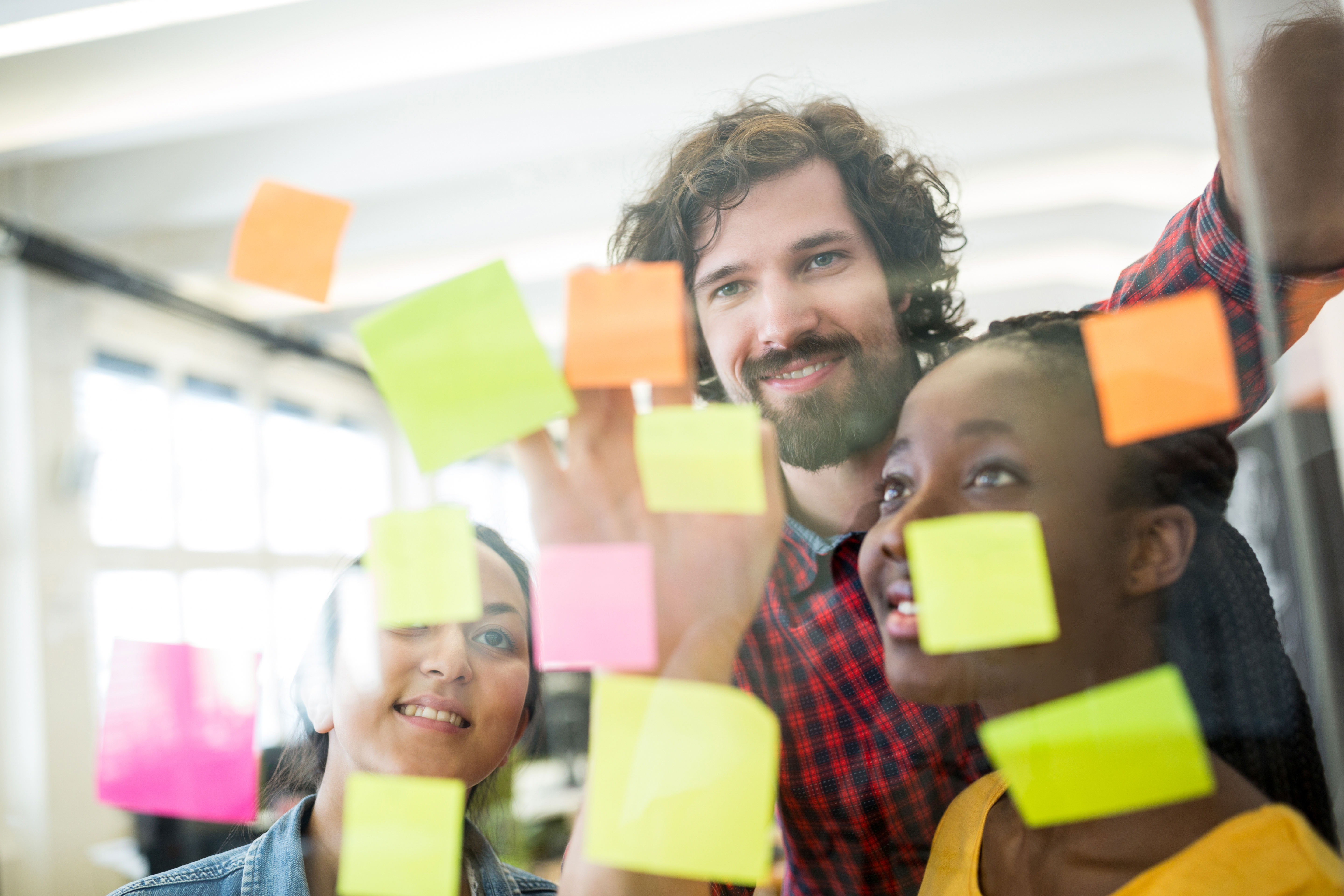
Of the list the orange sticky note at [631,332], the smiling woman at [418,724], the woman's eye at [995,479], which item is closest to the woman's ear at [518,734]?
the smiling woman at [418,724]

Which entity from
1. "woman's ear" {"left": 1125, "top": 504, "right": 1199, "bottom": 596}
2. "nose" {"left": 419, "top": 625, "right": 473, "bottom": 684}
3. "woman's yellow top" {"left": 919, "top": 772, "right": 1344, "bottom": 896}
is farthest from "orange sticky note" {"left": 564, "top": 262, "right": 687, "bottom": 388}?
"woman's yellow top" {"left": 919, "top": 772, "right": 1344, "bottom": 896}

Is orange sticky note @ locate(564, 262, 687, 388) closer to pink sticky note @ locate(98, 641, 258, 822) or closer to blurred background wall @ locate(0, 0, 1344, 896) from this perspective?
blurred background wall @ locate(0, 0, 1344, 896)

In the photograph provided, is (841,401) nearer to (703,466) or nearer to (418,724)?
(703,466)

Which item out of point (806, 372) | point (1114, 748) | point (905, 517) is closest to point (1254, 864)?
point (1114, 748)

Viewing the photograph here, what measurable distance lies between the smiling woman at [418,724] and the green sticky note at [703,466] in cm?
14

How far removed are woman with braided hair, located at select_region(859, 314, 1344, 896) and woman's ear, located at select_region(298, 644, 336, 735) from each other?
1.58ft

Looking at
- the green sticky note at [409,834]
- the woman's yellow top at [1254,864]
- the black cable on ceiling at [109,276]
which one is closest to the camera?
the woman's yellow top at [1254,864]

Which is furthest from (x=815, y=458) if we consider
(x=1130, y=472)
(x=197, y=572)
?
(x=197, y=572)

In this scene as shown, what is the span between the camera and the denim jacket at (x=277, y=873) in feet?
2.23

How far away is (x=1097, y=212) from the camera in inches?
25.7

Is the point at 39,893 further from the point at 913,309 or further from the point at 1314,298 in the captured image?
the point at 1314,298

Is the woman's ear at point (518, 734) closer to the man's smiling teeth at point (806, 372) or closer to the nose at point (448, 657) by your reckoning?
the nose at point (448, 657)

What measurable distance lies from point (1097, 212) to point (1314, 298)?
17 cm

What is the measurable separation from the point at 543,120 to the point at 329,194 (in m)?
0.22
